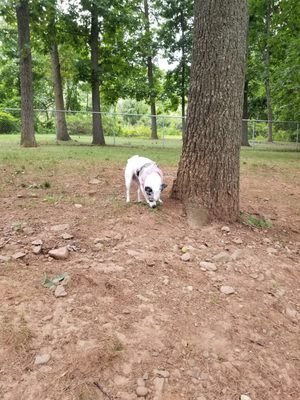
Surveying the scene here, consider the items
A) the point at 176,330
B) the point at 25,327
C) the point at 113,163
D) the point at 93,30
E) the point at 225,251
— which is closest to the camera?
the point at 25,327

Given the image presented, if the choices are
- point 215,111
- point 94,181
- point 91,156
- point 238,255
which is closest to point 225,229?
point 238,255

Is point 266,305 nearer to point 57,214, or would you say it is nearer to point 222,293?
point 222,293

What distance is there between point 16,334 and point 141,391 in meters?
0.93

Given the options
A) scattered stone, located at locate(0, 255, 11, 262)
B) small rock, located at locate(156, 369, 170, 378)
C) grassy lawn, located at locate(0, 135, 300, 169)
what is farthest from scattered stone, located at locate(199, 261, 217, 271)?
grassy lawn, located at locate(0, 135, 300, 169)

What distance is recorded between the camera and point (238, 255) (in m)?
3.80

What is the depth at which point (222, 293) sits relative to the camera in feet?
10.3

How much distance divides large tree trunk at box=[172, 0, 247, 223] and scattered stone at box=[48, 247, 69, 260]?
1.75m

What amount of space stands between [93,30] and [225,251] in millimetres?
13591

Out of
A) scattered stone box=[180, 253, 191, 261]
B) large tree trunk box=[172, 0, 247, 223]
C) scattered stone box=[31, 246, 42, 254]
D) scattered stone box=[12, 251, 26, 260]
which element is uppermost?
large tree trunk box=[172, 0, 247, 223]

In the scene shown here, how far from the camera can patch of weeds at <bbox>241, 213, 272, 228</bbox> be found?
466 cm

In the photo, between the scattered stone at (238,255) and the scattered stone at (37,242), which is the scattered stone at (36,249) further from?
the scattered stone at (238,255)

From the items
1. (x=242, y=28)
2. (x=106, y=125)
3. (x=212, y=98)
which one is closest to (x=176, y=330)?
(x=212, y=98)

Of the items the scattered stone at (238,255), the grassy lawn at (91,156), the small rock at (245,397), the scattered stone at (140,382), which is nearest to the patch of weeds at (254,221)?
the scattered stone at (238,255)

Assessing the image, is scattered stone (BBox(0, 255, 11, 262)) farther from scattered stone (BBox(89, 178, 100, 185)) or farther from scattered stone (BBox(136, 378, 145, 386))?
scattered stone (BBox(89, 178, 100, 185))
